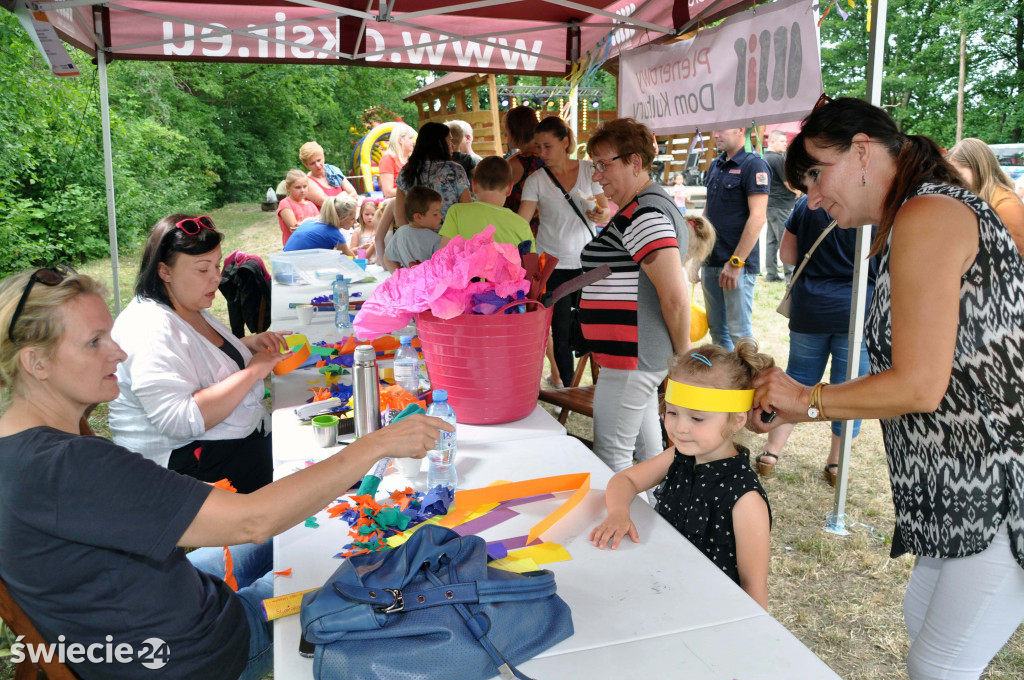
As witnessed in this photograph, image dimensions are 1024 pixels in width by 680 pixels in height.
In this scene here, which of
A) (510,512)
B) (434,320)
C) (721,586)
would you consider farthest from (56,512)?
(721,586)

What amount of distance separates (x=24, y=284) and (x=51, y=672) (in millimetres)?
702

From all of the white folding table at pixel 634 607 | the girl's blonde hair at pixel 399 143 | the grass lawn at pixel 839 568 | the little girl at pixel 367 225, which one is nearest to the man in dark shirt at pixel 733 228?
the grass lawn at pixel 839 568

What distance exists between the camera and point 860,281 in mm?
2805

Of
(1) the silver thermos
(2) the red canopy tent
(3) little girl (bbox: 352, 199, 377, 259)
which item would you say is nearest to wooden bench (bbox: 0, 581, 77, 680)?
(1) the silver thermos

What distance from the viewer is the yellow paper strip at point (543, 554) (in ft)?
4.64

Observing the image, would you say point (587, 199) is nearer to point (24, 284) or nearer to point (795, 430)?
point (795, 430)

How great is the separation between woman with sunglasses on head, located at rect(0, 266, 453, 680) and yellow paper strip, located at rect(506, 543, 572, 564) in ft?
0.93

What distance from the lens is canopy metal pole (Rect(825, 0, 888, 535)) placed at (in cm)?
260

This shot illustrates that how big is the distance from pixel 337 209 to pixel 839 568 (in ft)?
14.1

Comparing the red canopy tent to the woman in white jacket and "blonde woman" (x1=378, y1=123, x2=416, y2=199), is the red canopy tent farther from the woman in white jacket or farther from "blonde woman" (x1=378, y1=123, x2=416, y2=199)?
"blonde woman" (x1=378, y1=123, x2=416, y2=199)

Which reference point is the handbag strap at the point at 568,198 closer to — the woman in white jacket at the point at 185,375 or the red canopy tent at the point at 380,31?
the red canopy tent at the point at 380,31

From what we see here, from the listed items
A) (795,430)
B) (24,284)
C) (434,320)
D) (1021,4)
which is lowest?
(795,430)

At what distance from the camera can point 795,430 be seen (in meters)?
4.45

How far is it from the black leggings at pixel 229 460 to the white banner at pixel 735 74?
2.49 metres
